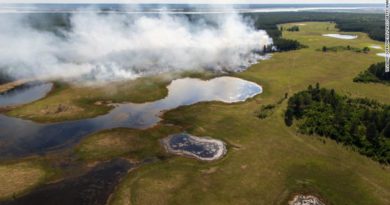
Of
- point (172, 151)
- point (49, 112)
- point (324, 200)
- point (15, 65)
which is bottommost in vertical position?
point (324, 200)

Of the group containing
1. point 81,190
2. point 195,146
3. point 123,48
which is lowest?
point 195,146

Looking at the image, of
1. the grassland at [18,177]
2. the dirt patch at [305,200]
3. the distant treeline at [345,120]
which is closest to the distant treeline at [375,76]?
the distant treeline at [345,120]

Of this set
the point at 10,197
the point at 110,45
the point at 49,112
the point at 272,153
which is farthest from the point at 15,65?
the point at 272,153

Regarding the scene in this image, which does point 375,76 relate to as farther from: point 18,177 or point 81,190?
point 18,177

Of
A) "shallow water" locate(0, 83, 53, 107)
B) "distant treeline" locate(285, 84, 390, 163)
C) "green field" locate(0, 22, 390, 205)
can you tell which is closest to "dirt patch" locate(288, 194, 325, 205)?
"green field" locate(0, 22, 390, 205)

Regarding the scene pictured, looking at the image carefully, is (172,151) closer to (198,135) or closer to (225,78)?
(198,135)

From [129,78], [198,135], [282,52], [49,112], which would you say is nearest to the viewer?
[198,135]

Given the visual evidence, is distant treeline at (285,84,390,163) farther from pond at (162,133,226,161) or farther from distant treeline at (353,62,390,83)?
distant treeline at (353,62,390,83)

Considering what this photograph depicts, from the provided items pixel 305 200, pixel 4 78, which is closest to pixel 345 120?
pixel 305 200
